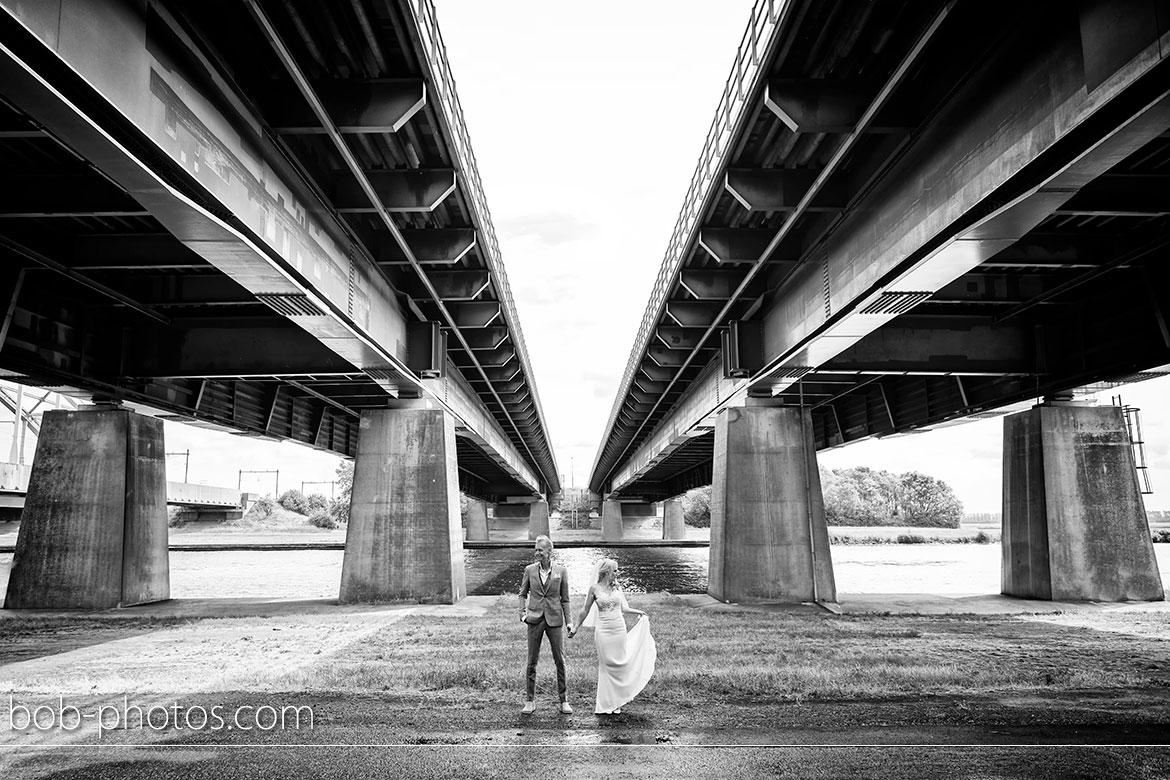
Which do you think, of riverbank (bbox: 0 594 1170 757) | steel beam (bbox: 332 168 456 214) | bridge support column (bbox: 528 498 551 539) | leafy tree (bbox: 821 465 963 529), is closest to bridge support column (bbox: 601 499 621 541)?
bridge support column (bbox: 528 498 551 539)

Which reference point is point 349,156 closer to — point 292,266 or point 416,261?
point 292,266

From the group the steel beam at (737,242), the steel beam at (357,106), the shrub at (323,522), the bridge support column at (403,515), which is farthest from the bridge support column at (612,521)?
the steel beam at (357,106)

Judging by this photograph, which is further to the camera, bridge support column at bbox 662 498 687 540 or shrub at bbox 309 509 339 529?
shrub at bbox 309 509 339 529

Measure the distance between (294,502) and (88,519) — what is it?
13698 centimetres

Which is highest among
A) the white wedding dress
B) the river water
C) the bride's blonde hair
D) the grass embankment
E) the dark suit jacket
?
the bride's blonde hair

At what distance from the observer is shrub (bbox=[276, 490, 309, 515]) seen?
482ft

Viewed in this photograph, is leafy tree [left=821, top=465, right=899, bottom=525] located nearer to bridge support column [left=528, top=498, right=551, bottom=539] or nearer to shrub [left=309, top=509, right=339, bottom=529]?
bridge support column [left=528, top=498, right=551, bottom=539]

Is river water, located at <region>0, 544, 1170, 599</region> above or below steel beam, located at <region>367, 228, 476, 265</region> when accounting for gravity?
below

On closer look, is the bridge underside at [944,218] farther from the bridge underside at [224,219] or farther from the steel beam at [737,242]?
the bridge underside at [224,219]

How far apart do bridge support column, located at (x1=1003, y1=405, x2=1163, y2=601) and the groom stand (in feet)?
56.0

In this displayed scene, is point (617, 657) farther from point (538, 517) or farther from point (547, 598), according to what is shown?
point (538, 517)

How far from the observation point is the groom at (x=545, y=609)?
837cm

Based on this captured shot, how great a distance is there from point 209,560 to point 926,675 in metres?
48.6

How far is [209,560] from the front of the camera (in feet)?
162
